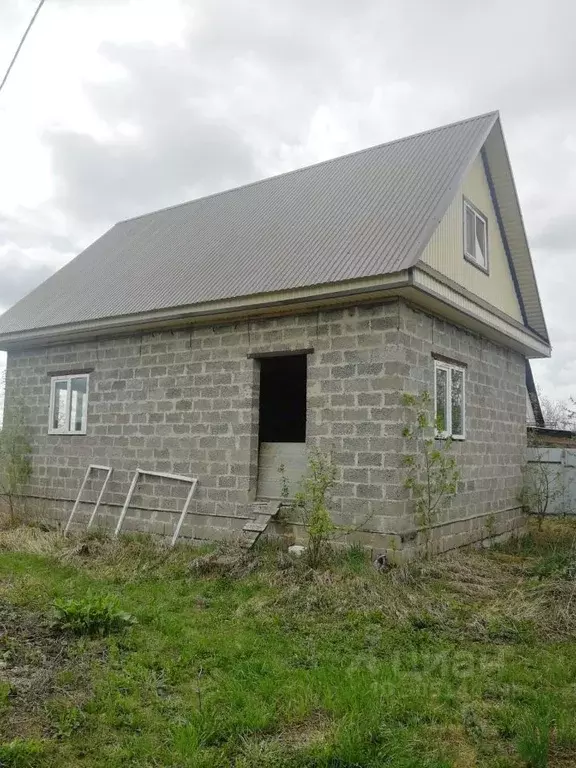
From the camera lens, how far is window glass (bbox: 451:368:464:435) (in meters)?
9.49

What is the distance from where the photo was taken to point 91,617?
17.5 feet

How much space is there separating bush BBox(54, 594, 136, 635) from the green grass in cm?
5

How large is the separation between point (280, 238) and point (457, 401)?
12.3 ft

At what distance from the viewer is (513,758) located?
3.38 metres

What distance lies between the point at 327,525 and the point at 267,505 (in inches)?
58.4

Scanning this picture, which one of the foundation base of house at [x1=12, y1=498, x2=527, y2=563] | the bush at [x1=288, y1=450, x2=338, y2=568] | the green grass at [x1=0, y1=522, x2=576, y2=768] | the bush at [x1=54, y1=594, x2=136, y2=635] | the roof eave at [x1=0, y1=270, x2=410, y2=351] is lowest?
the green grass at [x1=0, y1=522, x2=576, y2=768]

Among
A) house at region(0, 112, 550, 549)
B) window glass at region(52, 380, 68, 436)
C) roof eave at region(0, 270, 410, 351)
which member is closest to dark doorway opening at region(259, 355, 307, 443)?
house at region(0, 112, 550, 549)

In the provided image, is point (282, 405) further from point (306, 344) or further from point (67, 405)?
point (306, 344)

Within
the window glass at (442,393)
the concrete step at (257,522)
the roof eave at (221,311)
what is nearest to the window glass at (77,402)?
the roof eave at (221,311)

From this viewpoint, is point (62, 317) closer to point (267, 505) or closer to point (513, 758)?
point (267, 505)

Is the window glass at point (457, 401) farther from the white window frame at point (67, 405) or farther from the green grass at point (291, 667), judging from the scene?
the white window frame at point (67, 405)

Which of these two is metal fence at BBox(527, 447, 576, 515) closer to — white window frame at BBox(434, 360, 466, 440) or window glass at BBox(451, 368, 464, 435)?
window glass at BBox(451, 368, 464, 435)

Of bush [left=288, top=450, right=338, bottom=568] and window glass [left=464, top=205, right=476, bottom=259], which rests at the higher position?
window glass [left=464, top=205, right=476, bottom=259]

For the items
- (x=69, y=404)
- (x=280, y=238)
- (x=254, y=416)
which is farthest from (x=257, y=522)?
(x=69, y=404)
